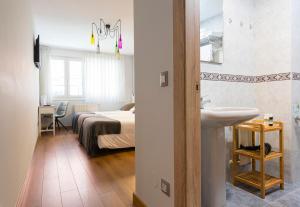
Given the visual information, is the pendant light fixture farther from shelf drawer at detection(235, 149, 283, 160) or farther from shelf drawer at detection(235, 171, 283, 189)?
shelf drawer at detection(235, 171, 283, 189)

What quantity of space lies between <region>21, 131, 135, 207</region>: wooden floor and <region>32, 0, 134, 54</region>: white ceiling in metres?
2.42

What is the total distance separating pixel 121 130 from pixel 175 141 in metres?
2.19

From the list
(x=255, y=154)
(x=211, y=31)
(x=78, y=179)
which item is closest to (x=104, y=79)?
(x=78, y=179)

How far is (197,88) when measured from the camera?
1154 mm

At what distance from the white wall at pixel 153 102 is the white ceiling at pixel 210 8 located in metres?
0.71

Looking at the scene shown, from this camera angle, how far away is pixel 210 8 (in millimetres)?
1968

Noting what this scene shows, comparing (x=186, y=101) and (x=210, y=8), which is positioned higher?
(x=210, y=8)

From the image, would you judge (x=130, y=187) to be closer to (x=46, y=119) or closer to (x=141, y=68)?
(x=141, y=68)

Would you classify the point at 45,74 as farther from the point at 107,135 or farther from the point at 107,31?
the point at 107,135

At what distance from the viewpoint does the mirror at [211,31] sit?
1.95 metres

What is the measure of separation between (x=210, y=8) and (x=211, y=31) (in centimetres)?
22

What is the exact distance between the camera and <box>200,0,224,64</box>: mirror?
6.39ft

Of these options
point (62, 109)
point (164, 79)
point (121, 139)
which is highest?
point (164, 79)

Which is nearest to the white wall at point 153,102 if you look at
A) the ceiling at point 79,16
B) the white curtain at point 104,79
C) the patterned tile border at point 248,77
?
the patterned tile border at point 248,77
